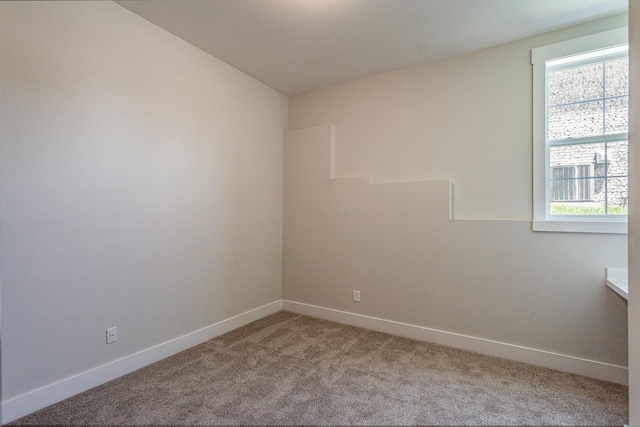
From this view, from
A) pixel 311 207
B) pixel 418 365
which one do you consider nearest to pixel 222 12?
pixel 311 207

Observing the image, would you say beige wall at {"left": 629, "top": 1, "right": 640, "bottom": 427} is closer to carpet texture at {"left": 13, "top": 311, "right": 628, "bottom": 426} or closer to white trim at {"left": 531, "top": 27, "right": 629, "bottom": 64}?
carpet texture at {"left": 13, "top": 311, "right": 628, "bottom": 426}

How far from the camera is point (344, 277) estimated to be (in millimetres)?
3352

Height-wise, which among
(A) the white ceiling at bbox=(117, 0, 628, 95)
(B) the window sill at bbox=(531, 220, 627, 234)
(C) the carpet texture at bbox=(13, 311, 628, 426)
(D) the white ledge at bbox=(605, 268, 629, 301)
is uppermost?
(A) the white ceiling at bbox=(117, 0, 628, 95)

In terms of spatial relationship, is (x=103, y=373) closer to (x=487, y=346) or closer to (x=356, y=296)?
(x=356, y=296)

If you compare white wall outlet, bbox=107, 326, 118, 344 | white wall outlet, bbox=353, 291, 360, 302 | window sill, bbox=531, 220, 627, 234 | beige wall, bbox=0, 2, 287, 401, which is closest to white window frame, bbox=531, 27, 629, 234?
window sill, bbox=531, 220, 627, 234

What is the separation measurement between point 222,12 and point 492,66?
230 cm

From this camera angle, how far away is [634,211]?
1486 millimetres

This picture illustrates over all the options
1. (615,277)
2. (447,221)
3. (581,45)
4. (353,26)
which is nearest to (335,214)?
(447,221)

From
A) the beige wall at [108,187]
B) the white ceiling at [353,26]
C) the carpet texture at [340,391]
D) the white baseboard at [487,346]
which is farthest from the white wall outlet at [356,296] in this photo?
the white ceiling at [353,26]

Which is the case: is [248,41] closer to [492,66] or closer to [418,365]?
[492,66]

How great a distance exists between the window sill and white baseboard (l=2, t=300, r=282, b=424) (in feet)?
9.57

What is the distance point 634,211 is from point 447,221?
135 centimetres

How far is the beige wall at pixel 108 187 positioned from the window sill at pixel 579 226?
9.01ft

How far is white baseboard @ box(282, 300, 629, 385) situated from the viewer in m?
2.20
